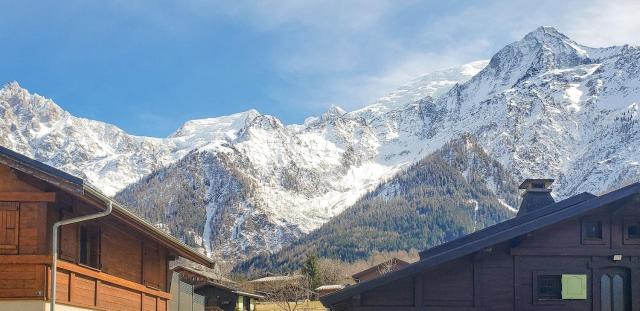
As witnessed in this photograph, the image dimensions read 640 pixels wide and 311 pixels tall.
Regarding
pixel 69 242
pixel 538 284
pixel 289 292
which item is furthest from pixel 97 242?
pixel 289 292

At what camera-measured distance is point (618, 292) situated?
Answer: 3034 centimetres

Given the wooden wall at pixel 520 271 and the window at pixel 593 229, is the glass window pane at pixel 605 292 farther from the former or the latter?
the window at pixel 593 229

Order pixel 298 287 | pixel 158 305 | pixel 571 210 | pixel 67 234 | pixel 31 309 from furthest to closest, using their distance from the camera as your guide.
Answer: pixel 298 287 < pixel 158 305 < pixel 571 210 < pixel 67 234 < pixel 31 309

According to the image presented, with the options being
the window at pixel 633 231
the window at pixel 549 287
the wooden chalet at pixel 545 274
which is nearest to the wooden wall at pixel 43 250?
the wooden chalet at pixel 545 274

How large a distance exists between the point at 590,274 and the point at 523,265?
6.16 ft

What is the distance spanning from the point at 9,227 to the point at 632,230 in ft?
56.0

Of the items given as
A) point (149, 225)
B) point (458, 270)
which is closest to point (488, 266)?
point (458, 270)

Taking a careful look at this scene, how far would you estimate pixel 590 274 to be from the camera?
30.1 metres

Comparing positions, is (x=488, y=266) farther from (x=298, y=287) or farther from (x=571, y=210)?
(x=298, y=287)

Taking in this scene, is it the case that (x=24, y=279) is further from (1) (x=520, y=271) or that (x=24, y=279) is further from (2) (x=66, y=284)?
(1) (x=520, y=271)

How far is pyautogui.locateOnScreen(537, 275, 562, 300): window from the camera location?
1190 inches

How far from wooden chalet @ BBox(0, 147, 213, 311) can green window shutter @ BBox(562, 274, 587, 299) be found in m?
11.3

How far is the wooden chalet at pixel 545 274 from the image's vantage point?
29594mm

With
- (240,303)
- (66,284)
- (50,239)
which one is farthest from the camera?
(240,303)
